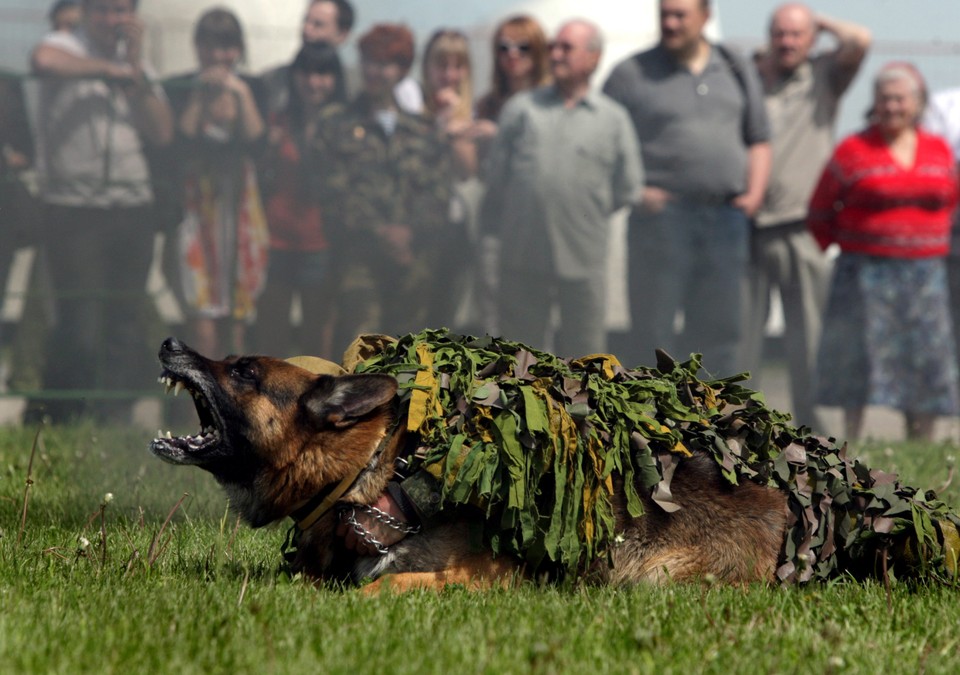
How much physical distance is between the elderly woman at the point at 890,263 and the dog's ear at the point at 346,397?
600cm

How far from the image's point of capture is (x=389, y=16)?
9555 millimetres

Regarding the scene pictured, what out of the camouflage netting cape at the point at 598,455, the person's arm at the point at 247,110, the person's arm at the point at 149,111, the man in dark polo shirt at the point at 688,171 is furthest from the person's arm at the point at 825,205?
the camouflage netting cape at the point at 598,455

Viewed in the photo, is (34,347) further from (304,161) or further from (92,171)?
(304,161)

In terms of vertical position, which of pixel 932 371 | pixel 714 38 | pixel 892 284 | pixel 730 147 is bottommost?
pixel 932 371

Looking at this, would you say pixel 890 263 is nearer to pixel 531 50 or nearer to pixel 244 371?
pixel 531 50

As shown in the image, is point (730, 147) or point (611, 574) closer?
point (611, 574)

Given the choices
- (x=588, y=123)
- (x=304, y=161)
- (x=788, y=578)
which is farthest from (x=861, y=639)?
(x=304, y=161)

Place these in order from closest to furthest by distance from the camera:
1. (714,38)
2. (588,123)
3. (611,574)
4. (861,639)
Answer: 1. (861,639)
2. (611,574)
3. (588,123)
4. (714,38)

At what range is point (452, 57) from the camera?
934cm

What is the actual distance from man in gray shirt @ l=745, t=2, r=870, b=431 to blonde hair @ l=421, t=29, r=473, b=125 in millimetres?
2344

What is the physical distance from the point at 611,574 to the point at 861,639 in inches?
37.9

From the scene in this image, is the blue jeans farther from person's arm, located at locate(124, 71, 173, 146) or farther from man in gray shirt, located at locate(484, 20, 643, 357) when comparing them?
person's arm, located at locate(124, 71, 173, 146)

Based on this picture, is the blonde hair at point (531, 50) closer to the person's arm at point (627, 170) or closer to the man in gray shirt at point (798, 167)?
the person's arm at point (627, 170)

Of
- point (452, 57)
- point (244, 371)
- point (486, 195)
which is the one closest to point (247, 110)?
point (452, 57)
